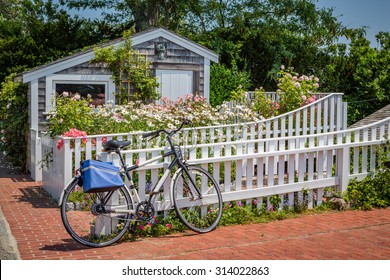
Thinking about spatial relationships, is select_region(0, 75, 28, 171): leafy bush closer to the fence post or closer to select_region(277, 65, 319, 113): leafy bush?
select_region(277, 65, 319, 113): leafy bush

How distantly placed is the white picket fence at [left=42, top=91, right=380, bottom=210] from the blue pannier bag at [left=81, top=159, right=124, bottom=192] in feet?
1.78

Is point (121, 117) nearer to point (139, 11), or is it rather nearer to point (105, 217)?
point (105, 217)

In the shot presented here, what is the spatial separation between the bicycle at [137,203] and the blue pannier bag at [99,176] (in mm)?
72

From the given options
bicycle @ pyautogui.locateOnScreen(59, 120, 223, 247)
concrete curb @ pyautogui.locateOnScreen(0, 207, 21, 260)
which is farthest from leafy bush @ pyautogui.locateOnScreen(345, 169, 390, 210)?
concrete curb @ pyautogui.locateOnScreen(0, 207, 21, 260)

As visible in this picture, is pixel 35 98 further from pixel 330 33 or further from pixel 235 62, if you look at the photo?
pixel 330 33

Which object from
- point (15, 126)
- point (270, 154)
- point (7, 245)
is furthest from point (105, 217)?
point (15, 126)

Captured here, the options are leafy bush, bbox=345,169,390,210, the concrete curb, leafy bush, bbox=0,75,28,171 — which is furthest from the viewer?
leafy bush, bbox=0,75,28,171

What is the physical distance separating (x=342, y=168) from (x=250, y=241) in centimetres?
283

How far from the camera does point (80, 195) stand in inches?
374

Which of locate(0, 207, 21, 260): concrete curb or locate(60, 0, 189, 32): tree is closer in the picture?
locate(0, 207, 21, 260): concrete curb

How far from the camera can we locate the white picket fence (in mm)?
8406

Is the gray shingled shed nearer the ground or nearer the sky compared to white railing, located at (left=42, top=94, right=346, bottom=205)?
nearer the sky

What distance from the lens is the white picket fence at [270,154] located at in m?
8.41
